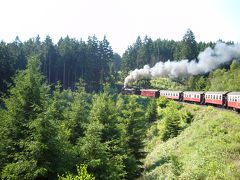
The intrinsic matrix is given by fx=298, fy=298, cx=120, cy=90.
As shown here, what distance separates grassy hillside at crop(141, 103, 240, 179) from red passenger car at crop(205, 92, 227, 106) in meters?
3.90

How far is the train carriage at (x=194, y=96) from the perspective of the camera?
5216cm

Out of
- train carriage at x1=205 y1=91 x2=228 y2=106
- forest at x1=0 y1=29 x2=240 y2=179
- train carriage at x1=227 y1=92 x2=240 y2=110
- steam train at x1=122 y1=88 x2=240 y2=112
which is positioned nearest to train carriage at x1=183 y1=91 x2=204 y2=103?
steam train at x1=122 y1=88 x2=240 y2=112

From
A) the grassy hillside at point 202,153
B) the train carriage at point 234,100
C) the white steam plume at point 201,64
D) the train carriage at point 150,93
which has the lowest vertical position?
the grassy hillside at point 202,153

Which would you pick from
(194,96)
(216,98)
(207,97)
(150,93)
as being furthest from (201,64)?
(216,98)

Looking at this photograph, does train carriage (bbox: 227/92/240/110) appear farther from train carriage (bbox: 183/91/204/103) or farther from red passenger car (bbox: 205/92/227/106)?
train carriage (bbox: 183/91/204/103)

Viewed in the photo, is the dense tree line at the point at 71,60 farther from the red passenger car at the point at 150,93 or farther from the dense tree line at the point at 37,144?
the dense tree line at the point at 37,144

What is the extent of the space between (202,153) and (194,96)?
105 feet

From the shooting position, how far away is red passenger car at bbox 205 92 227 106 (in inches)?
1719

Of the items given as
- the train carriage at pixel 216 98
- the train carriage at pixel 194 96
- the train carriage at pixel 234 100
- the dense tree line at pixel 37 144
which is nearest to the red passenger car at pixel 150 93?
the train carriage at pixel 194 96

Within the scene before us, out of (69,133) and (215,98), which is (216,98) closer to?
(215,98)

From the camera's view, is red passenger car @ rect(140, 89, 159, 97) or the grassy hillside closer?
the grassy hillside

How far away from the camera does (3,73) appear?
2372 inches

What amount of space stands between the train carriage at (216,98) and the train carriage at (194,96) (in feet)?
5.29

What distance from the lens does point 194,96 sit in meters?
54.2
